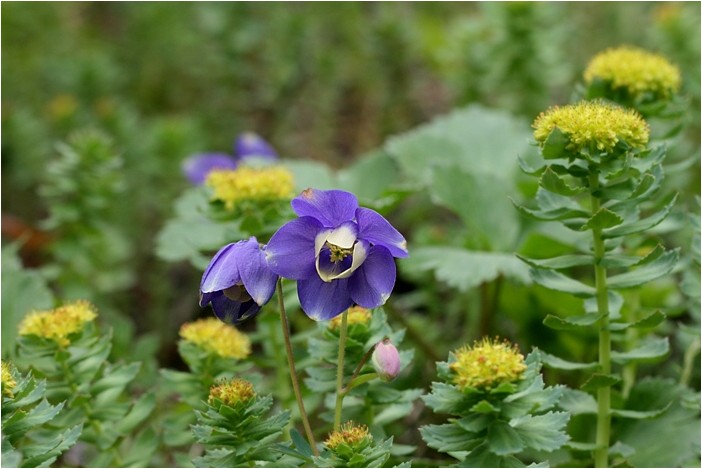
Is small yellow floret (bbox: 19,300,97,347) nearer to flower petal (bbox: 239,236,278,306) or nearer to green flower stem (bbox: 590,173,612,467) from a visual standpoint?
flower petal (bbox: 239,236,278,306)

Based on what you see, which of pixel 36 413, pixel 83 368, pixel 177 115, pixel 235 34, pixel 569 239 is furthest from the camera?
pixel 177 115

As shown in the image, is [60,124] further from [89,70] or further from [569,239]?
[569,239]

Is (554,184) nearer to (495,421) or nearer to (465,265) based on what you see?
(495,421)

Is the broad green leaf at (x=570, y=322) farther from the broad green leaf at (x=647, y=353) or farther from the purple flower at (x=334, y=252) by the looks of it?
the purple flower at (x=334, y=252)

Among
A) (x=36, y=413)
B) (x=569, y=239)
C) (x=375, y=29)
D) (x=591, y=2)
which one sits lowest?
(x=36, y=413)

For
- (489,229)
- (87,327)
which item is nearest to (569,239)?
(489,229)

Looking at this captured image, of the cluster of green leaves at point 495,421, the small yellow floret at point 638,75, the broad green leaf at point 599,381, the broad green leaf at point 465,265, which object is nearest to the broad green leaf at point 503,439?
the cluster of green leaves at point 495,421

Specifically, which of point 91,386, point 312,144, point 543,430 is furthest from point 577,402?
point 312,144
